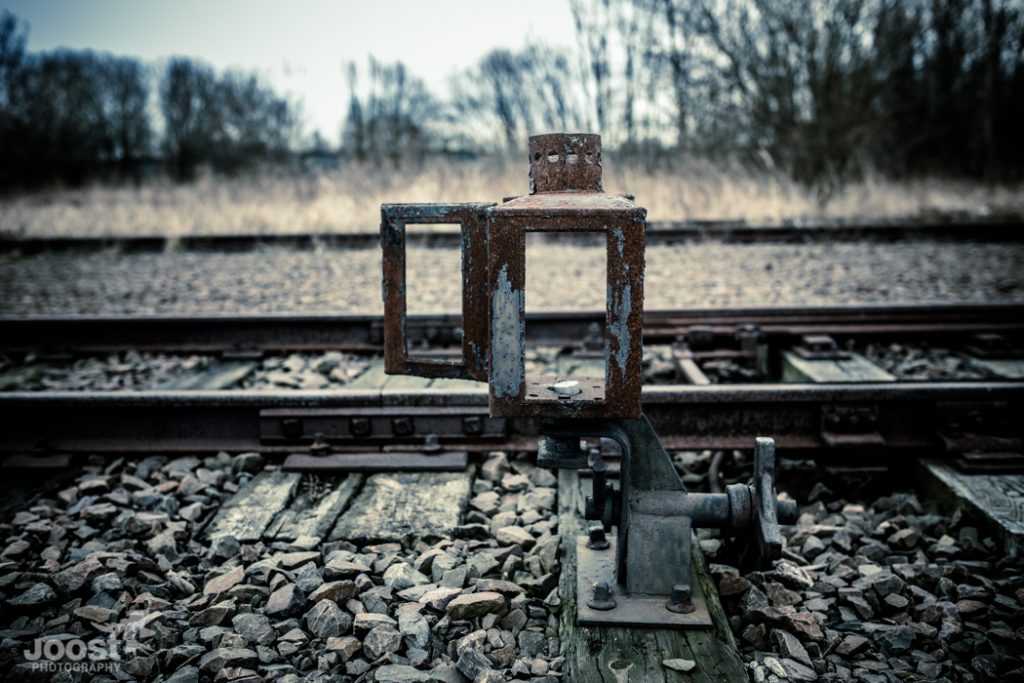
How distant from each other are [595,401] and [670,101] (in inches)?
604

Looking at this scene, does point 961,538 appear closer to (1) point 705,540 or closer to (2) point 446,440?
(1) point 705,540

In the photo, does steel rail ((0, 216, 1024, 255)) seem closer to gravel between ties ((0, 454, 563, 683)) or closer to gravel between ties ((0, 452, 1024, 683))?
gravel between ties ((0, 452, 1024, 683))

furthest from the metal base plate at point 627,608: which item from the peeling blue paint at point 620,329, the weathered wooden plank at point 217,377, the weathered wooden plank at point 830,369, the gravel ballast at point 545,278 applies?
the gravel ballast at point 545,278

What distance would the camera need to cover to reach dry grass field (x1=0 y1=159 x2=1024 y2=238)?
1162 cm

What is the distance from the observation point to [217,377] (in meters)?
4.62

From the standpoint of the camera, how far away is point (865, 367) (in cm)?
419

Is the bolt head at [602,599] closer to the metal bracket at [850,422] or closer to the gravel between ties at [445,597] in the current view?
the gravel between ties at [445,597]

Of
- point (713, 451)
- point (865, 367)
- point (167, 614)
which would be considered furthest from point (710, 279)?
point (167, 614)

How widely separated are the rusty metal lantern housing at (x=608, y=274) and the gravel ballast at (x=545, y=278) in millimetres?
3924

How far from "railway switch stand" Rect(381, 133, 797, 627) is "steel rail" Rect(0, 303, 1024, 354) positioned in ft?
8.73

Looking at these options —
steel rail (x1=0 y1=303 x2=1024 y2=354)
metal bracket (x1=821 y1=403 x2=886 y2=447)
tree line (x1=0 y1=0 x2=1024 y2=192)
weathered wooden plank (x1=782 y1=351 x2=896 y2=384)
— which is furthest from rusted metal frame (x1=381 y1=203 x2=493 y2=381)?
tree line (x1=0 y1=0 x2=1024 y2=192)

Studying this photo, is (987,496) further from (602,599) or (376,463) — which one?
(376,463)

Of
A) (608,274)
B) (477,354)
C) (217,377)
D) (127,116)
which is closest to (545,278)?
(217,377)

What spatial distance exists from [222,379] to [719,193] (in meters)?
9.66
